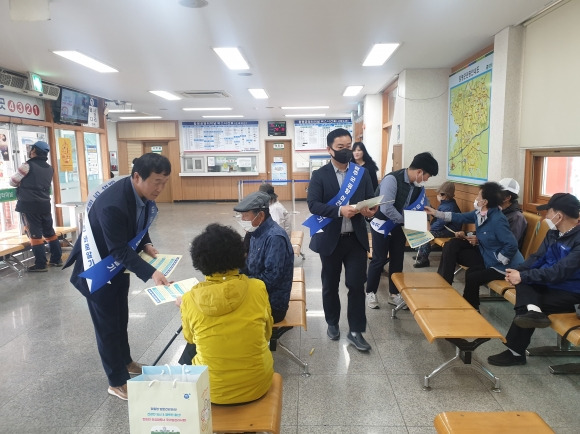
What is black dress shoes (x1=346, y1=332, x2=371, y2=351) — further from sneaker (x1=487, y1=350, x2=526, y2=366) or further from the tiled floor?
sneaker (x1=487, y1=350, x2=526, y2=366)

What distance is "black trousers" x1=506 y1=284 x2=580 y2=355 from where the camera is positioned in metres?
2.63

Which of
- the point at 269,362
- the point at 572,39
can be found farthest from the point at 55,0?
the point at 572,39

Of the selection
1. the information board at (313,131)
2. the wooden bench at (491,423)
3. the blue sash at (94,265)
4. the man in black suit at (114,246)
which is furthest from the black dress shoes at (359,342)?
the information board at (313,131)

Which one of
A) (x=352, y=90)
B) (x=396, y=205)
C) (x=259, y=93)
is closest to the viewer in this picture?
(x=396, y=205)

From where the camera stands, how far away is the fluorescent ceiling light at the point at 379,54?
4.82 metres

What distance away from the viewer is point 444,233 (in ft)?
17.0

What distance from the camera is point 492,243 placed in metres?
3.35

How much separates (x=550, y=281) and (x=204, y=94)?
279 inches

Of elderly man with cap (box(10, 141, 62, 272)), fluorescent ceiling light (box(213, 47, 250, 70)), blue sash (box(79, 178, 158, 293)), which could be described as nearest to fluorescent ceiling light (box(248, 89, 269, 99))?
fluorescent ceiling light (box(213, 47, 250, 70))

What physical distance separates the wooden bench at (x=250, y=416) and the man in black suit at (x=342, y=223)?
4.54 ft

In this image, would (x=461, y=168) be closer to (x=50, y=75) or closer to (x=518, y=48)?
(x=518, y=48)

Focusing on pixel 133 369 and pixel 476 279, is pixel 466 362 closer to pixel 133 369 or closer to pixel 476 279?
pixel 476 279

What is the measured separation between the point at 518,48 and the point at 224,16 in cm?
310

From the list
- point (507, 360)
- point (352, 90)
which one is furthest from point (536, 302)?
point (352, 90)
